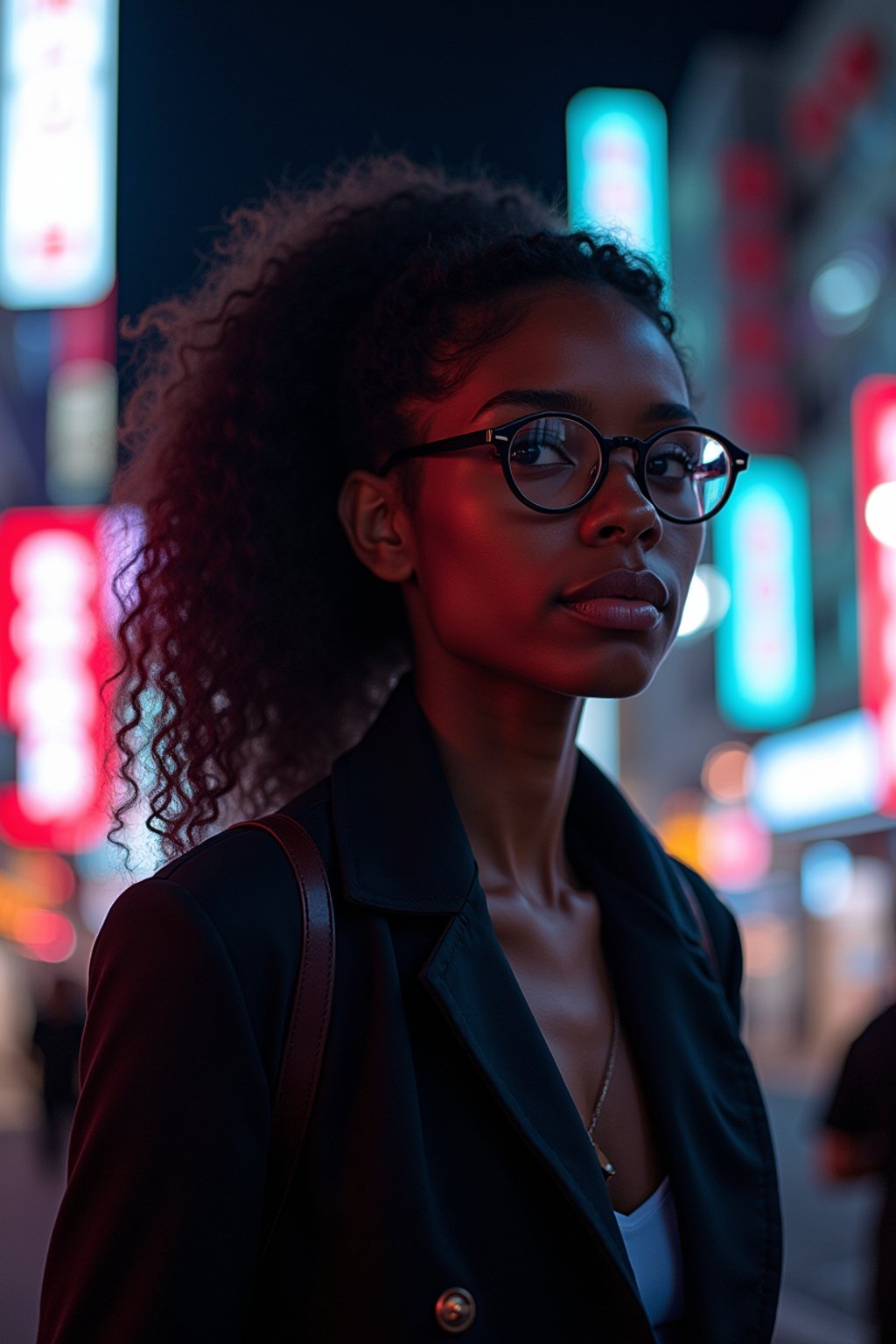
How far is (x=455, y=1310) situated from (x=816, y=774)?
63.2 ft

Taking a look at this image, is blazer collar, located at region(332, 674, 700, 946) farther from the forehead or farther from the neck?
the forehead

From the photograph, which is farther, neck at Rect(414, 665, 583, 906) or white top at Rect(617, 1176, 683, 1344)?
neck at Rect(414, 665, 583, 906)

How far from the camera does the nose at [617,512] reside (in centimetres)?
158

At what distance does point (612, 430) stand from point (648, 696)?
112 ft

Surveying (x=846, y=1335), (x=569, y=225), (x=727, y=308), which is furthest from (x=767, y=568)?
(x=569, y=225)

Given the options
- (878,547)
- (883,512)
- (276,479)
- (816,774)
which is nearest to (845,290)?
(816,774)

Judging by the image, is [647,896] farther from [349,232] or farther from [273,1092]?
[349,232]

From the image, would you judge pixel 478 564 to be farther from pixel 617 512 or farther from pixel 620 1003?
pixel 620 1003

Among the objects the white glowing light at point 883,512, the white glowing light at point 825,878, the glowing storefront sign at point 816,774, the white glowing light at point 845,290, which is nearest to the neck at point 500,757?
the white glowing light at point 883,512

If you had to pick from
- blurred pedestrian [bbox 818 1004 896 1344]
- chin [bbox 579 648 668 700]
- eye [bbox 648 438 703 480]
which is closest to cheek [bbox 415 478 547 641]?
chin [bbox 579 648 668 700]

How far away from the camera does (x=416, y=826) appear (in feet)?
5.38

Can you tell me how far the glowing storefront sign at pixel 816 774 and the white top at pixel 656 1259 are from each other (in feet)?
51.1

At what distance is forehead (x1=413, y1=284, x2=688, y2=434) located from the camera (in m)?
1.64

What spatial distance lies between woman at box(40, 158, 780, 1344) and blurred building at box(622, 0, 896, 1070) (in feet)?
49.3
